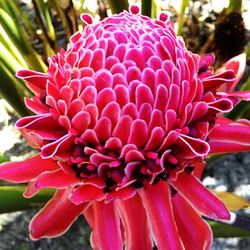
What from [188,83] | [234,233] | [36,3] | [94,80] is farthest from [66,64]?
[36,3]

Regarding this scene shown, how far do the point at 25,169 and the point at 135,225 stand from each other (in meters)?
0.22

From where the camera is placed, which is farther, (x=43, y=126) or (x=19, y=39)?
(x=19, y=39)

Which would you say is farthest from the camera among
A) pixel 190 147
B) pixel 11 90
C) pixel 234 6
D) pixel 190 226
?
pixel 234 6

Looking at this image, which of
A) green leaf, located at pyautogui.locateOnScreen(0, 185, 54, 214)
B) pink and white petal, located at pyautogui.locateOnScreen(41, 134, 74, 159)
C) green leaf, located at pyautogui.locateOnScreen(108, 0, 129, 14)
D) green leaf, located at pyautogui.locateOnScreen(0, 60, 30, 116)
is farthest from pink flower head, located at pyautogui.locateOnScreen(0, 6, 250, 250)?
green leaf, located at pyautogui.locateOnScreen(108, 0, 129, 14)

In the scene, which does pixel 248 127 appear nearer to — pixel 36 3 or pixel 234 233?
pixel 234 233

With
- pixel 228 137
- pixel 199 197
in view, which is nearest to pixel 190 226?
pixel 199 197

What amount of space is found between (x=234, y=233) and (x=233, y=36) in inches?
35.3

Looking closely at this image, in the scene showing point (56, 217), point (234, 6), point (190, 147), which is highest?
point (190, 147)

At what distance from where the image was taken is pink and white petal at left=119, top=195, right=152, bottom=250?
87 centimetres

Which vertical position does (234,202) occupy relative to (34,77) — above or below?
below

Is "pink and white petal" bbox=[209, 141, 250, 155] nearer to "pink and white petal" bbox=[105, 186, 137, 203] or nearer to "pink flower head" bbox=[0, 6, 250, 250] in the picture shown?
"pink flower head" bbox=[0, 6, 250, 250]

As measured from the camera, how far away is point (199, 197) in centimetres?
85

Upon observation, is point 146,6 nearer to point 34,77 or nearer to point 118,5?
point 118,5

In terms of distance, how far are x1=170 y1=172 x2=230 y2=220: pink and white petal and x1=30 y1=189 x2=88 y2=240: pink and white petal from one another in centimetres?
18
